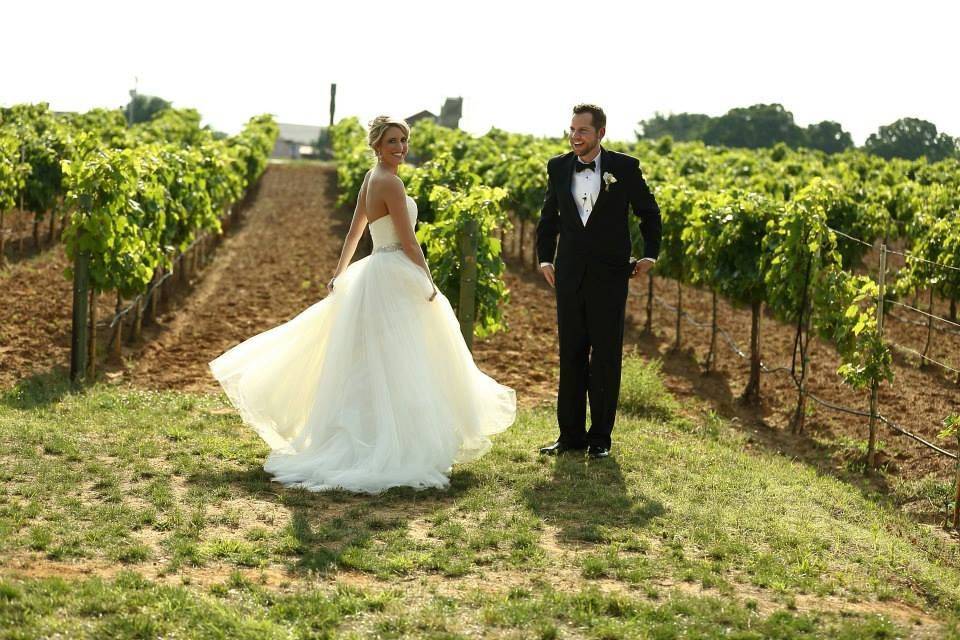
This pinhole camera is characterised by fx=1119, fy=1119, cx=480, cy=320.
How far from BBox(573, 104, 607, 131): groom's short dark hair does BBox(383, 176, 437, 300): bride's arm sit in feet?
3.65

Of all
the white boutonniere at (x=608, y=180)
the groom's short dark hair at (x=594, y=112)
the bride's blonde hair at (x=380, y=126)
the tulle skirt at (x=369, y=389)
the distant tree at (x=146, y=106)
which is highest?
the distant tree at (x=146, y=106)

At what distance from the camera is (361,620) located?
161 inches

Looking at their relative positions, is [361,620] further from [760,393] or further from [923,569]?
[760,393]

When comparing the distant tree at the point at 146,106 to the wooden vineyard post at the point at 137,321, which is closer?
the wooden vineyard post at the point at 137,321

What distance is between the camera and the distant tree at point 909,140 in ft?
265

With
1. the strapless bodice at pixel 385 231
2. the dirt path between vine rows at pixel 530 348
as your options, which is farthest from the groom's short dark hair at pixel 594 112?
the dirt path between vine rows at pixel 530 348

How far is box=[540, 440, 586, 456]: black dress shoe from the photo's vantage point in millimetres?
6938

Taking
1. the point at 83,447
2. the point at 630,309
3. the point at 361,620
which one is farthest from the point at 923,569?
the point at 630,309

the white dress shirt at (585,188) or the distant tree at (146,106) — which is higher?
the distant tree at (146,106)

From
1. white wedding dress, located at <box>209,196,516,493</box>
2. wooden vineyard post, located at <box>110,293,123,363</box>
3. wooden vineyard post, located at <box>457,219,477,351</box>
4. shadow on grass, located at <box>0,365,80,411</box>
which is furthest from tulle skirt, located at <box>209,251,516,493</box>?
wooden vineyard post, located at <box>110,293,123,363</box>

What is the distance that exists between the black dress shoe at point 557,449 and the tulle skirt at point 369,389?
44 centimetres

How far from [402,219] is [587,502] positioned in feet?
6.26

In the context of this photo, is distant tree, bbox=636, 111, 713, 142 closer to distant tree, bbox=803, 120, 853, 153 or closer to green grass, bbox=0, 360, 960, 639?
distant tree, bbox=803, 120, 853, 153

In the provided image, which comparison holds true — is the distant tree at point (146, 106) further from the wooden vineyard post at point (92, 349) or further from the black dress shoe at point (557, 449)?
the black dress shoe at point (557, 449)
